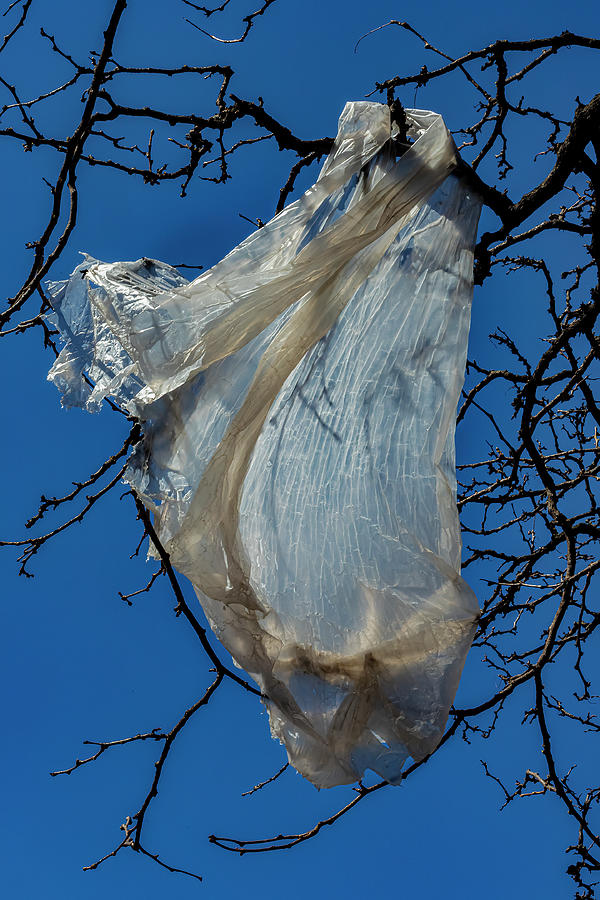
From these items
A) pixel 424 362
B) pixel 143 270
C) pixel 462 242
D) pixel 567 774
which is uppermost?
pixel 143 270

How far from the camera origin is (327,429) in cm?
160

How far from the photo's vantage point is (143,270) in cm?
181

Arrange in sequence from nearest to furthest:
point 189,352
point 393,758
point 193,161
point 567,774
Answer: point 393,758 < point 189,352 < point 193,161 < point 567,774

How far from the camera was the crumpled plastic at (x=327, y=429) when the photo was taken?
145 centimetres

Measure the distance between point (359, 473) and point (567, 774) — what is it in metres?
1.34

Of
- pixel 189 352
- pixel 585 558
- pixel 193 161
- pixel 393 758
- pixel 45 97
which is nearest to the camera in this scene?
pixel 393 758

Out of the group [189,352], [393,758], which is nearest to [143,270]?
[189,352]

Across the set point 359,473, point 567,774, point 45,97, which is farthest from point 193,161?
point 567,774

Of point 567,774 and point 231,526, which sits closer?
point 231,526

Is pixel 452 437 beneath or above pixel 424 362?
beneath

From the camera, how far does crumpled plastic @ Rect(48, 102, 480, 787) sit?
1454 millimetres

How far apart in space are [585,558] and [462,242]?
4.76 feet

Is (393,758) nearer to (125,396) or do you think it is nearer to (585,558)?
(125,396)

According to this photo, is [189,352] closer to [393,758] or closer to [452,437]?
[452,437]
